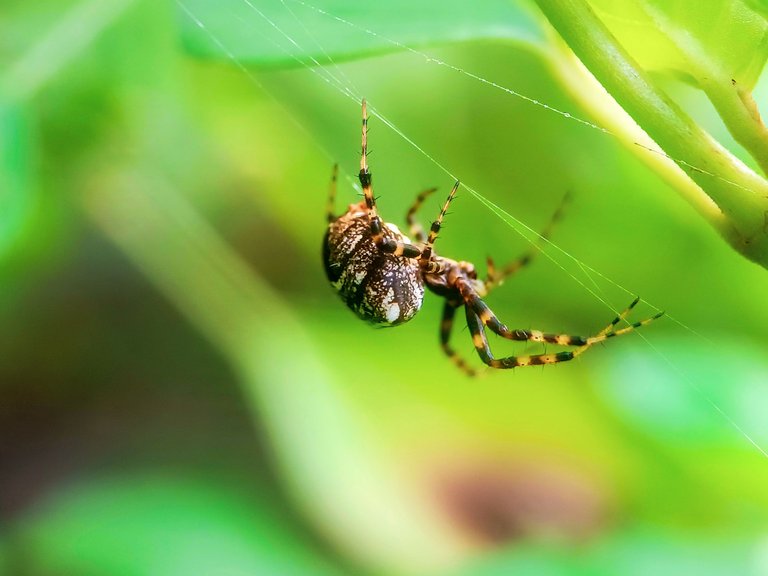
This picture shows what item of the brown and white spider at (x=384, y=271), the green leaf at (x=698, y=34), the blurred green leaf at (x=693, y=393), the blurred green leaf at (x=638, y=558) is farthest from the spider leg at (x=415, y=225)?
the green leaf at (x=698, y=34)

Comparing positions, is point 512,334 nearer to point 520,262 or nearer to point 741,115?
point 520,262

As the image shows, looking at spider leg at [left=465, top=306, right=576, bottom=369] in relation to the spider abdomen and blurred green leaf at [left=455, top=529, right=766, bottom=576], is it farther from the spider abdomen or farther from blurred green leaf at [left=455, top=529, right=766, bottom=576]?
blurred green leaf at [left=455, top=529, right=766, bottom=576]

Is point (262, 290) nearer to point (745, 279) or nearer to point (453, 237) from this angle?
point (453, 237)

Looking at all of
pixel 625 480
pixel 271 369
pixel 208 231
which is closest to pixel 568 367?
pixel 625 480

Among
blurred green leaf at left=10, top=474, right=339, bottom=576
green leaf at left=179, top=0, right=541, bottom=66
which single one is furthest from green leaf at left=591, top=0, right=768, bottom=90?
blurred green leaf at left=10, top=474, right=339, bottom=576

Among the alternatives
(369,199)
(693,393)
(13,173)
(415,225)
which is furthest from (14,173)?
(693,393)

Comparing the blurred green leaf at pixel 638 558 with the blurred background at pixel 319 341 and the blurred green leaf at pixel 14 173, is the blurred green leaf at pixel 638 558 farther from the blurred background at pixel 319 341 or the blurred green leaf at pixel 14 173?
the blurred green leaf at pixel 14 173
